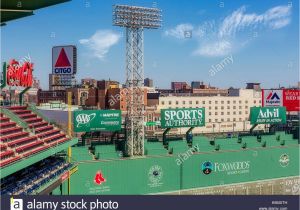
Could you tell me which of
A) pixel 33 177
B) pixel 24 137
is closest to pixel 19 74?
pixel 24 137

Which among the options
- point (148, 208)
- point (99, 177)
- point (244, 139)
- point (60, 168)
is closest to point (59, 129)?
point (60, 168)

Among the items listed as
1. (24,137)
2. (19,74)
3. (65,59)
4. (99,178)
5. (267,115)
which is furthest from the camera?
(267,115)

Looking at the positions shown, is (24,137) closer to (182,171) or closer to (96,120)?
(96,120)

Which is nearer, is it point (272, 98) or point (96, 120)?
point (96, 120)

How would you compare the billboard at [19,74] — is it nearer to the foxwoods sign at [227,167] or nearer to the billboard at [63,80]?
the billboard at [63,80]

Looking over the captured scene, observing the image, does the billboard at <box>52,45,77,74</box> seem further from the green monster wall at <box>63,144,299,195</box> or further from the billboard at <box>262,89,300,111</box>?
the billboard at <box>262,89,300,111</box>

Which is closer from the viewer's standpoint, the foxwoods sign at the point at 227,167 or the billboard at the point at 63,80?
the billboard at the point at 63,80

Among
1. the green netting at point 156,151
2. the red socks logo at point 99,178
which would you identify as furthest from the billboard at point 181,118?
the red socks logo at point 99,178
